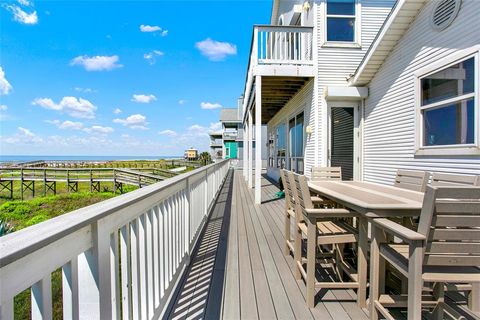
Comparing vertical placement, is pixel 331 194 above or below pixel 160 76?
below

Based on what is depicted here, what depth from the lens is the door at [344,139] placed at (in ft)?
19.9

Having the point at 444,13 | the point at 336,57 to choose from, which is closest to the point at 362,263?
the point at 444,13

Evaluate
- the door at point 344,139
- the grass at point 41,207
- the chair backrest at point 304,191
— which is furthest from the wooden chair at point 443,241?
the grass at point 41,207

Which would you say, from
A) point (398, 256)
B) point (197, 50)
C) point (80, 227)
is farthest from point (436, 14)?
point (197, 50)

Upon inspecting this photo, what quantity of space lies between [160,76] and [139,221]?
27.8 meters

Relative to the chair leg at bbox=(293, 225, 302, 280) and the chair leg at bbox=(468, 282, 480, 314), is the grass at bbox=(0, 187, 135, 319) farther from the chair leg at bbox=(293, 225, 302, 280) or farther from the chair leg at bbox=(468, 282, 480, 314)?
the chair leg at bbox=(468, 282, 480, 314)

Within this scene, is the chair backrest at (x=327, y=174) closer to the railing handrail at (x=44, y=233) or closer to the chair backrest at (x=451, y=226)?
the chair backrest at (x=451, y=226)

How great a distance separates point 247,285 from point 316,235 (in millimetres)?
785

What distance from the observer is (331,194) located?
240 cm

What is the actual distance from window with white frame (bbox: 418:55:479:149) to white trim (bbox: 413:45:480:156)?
1 cm

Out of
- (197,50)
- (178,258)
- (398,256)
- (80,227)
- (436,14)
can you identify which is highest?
(197,50)

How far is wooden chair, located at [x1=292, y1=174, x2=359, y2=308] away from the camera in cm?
205

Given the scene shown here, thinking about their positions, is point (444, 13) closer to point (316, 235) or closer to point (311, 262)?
point (316, 235)

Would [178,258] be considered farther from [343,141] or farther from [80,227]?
[343,141]
